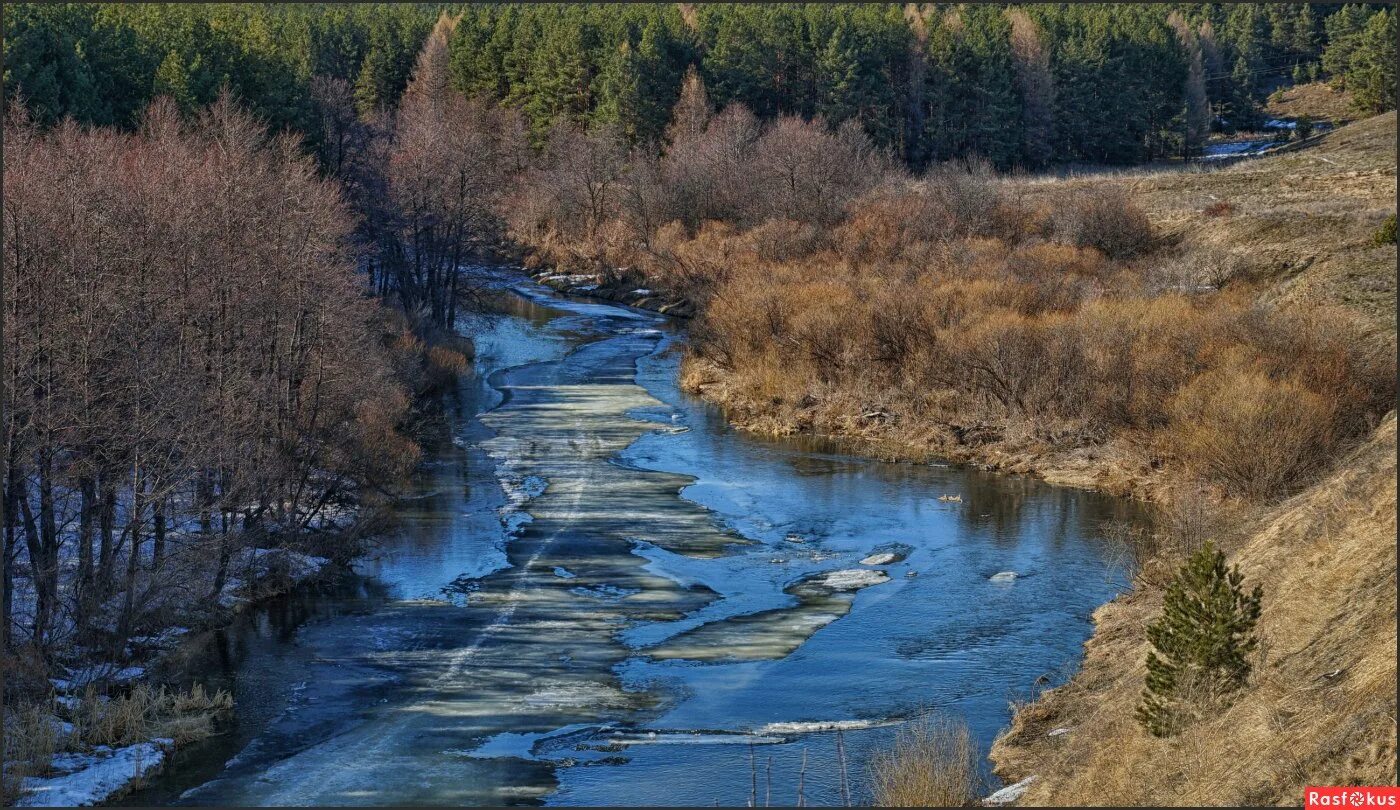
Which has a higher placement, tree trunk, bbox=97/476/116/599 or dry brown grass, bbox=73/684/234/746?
tree trunk, bbox=97/476/116/599

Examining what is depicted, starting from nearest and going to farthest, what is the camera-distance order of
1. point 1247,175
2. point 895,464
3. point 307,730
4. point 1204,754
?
point 1204,754 < point 307,730 < point 895,464 < point 1247,175

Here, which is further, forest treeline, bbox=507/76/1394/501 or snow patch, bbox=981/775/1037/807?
forest treeline, bbox=507/76/1394/501

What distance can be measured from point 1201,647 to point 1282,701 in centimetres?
115

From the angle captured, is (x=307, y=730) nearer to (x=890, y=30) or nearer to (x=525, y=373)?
(x=525, y=373)

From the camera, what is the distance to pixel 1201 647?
14914mm

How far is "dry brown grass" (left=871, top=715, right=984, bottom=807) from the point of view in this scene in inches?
575

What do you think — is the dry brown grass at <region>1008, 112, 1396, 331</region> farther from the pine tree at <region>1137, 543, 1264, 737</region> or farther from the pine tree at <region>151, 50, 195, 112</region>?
the pine tree at <region>151, 50, 195, 112</region>

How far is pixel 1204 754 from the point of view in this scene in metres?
13.5

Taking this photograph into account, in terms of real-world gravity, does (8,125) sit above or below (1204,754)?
above

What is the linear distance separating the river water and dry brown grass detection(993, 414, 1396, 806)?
1.68 m

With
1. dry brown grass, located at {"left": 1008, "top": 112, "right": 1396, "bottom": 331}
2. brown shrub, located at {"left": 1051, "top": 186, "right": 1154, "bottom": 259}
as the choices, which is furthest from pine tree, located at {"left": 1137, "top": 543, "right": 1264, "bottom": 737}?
brown shrub, located at {"left": 1051, "top": 186, "right": 1154, "bottom": 259}

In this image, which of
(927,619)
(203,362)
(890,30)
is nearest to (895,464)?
(927,619)

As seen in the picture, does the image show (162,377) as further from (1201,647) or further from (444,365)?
(444,365)

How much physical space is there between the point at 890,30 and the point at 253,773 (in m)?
88.9
